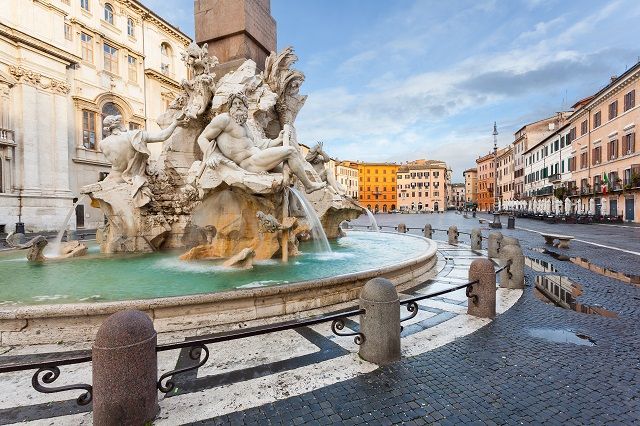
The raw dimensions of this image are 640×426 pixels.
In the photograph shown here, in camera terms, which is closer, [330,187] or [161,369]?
[161,369]

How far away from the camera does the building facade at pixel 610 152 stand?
29031 mm

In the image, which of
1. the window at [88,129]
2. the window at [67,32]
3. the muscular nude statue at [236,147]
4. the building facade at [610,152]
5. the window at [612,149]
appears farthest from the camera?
the window at [612,149]

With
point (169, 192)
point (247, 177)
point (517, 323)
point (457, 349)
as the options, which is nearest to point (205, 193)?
point (247, 177)

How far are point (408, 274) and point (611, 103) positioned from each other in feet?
130

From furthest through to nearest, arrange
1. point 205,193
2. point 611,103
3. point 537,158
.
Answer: point 537,158, point 611,103, point 205,193

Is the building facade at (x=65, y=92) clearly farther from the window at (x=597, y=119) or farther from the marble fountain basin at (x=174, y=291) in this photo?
the window at (x=597, y=119)

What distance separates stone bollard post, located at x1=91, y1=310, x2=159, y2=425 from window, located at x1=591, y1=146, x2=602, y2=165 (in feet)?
150

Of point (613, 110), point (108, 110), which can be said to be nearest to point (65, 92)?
point (108, 110)

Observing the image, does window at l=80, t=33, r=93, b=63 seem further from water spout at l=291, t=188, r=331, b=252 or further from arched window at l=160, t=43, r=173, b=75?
water spout at l=291, t=188, r=331, b=252

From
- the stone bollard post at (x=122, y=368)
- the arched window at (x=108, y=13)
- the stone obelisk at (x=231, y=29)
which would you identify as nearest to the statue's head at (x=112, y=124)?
the stone obelisk at (x=231, y=29)

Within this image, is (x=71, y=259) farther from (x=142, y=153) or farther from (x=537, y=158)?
(x=537, y=158)

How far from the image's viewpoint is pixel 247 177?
674 centimetres

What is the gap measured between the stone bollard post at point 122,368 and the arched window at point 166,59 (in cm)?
3767

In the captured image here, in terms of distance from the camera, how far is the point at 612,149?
→ 1292 inches
